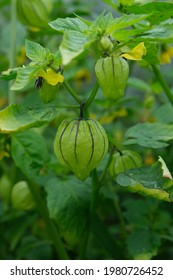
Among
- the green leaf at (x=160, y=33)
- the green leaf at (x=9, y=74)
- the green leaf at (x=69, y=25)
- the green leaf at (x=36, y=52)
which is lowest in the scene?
the green leaf at (x=9, y=74)

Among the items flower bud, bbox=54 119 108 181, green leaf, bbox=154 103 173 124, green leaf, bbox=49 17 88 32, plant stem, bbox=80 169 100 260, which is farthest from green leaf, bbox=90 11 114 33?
green leaf, bbox=154 103 173 124

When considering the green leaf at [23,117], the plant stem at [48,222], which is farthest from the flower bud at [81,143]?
the plant stem at [48,222]

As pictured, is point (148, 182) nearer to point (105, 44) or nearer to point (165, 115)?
point (105, 44)

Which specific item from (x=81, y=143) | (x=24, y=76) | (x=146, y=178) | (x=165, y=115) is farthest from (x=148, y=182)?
(x=165, y=115)

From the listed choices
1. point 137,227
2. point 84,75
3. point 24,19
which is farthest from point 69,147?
point 84,75

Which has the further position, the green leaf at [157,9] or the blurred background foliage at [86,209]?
the blurred background foliage at [86,209]

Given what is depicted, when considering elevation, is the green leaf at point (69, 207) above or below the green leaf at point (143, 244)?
above

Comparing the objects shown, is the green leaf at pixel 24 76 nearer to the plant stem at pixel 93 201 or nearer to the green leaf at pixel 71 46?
the green leaf at pixel 71 46
